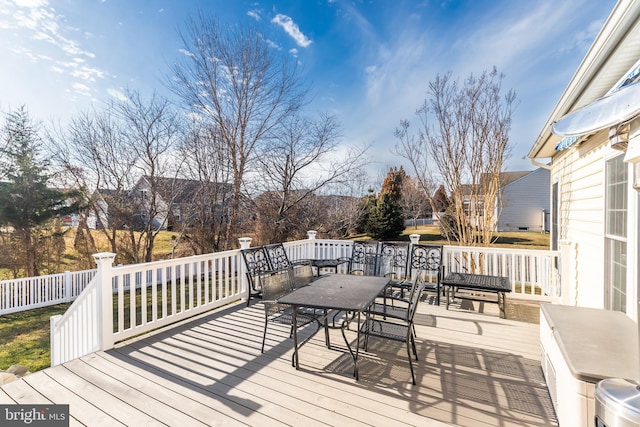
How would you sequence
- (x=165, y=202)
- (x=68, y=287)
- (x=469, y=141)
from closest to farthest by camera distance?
(x=469, y=141) < (x=68, y=287) < (x=165, y=202)

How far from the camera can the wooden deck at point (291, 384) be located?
2.15m

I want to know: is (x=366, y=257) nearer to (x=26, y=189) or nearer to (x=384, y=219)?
(x=26, y=189)

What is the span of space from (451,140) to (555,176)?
7.29 ft

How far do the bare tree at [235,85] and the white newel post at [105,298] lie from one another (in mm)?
6370

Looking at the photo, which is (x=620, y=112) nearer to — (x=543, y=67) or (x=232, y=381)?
(x=232, y=381)

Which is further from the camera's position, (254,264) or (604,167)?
(254,264)

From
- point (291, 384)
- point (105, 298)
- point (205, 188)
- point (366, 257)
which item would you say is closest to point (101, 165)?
point (205, 188)

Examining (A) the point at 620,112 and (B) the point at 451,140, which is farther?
(B) the point at 451,140

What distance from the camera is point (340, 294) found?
3113 mm

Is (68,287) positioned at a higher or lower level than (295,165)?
lower

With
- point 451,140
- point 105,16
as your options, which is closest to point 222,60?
point 105,16

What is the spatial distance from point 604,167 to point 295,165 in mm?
7538

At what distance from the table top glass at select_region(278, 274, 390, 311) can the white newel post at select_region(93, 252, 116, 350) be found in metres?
1.92

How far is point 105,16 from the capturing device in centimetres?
697
